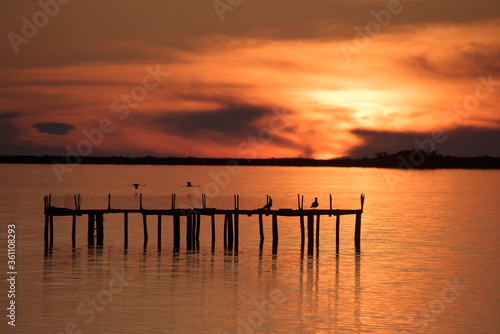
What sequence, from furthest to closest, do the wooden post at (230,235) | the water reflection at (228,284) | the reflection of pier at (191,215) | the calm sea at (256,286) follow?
1. the wooden post at (230,235)
2. the reflection of pier at (191,215)
3. the water reflection at (228,284)
4. the calm sea at (256,286)

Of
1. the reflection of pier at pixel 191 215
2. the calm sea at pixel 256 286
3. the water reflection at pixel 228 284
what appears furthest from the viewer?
the reflection of pier at pixel 191 215

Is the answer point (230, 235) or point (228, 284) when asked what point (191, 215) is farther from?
point (228, 284)

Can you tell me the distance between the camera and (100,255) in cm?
5347

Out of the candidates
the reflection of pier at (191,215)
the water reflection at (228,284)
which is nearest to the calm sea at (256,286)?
the water reflection at (228,284)

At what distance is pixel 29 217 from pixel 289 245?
37183mm

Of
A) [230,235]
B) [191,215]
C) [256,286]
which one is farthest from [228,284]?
[230,235]

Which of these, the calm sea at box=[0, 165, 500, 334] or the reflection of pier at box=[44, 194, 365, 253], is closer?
the calm sea at box=[0, 165, 500, 334]

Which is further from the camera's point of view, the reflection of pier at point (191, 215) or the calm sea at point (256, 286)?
the reflection of pier at point (191, 215)

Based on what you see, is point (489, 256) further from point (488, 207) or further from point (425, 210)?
point (488, 207)

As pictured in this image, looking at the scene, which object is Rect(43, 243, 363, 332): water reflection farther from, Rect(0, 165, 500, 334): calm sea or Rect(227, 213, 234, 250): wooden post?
Rect(227, 213, 234, 250): wooden post

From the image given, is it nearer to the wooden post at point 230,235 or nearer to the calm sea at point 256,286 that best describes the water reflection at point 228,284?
the calm sea at point 256,286

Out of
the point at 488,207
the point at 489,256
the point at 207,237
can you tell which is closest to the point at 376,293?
the point at 489,256

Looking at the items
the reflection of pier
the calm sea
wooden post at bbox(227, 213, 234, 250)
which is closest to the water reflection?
the calm sea

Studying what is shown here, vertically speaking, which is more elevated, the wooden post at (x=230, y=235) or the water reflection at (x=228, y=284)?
the wooden post at (x=230, y=235)
